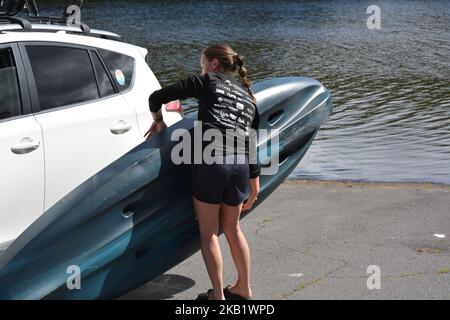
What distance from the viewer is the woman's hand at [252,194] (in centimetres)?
527

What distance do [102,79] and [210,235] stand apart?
1.40 meters

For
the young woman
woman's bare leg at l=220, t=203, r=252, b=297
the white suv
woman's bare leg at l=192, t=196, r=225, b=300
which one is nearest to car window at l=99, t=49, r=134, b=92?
the white suv

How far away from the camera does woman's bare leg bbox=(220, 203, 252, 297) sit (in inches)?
203

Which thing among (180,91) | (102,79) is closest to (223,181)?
(180,91)

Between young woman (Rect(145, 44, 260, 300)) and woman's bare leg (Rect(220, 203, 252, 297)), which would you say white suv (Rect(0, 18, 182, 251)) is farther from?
woman's bare leg (Rect(220, 203, 252, 297))

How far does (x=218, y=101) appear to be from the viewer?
500cm

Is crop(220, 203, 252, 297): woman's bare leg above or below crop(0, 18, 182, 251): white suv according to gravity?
below

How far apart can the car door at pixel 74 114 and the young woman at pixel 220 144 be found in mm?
514

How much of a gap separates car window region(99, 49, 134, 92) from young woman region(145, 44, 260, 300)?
83 cm

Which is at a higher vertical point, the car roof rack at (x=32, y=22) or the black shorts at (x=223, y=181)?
the car roof rack at (x=32, y=22)

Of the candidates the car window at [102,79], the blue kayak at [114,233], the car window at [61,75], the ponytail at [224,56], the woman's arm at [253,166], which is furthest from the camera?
the car window at [102,79]

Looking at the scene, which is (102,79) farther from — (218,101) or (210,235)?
(210,235)

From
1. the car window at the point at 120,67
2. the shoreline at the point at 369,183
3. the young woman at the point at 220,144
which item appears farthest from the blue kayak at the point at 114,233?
the shoreline at the point at 369,183

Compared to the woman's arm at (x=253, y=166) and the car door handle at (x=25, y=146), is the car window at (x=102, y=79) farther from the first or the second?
the woman's arm at (x=253, y=166)
